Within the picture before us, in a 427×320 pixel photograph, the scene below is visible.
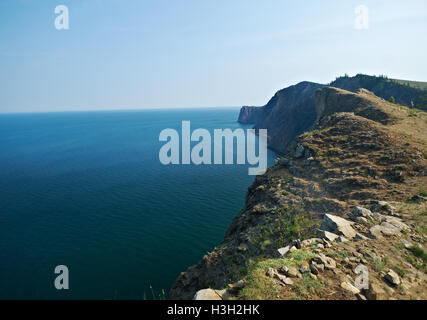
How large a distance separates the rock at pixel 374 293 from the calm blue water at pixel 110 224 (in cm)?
2038

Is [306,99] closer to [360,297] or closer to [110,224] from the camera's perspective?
[110,224]

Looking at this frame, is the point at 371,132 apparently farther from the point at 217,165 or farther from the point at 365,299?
the point at 217,165

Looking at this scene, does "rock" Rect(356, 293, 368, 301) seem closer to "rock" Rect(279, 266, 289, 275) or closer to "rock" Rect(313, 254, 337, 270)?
"rock" Rect(313, 254, 337, 270)

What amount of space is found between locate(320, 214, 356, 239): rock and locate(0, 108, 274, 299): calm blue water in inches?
730

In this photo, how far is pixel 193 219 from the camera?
3450 centimetres

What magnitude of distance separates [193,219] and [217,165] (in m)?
29.5

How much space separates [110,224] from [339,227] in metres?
33.2

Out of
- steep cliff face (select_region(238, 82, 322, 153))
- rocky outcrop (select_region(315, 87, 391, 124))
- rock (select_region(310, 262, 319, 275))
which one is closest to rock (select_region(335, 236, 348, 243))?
rock (select_region(310, 262, 319, 275))

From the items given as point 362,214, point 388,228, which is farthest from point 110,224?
point 388,228

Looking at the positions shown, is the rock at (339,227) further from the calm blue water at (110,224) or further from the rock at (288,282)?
the calm blue water at (110,224)

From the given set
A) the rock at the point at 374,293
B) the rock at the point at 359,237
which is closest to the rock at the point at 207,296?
the rock at the point at 374,293

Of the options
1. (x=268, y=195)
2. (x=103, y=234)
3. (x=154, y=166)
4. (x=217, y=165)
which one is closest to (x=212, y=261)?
(x=268, y=195)

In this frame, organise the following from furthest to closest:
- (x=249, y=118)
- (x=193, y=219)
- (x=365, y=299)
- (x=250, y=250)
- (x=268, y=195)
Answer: (x=249, y=118), (x=193, y=219), (x=268, y=195), (x=250, y=250), (x=365, y=299)

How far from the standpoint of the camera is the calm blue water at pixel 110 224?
947 inches
